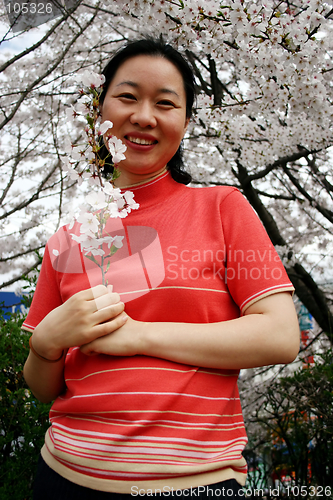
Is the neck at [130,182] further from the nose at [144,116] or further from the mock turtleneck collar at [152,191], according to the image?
the nose at [144,116]

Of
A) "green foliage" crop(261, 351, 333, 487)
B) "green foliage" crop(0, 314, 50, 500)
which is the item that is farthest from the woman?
"green foliage" crop(261, 351, 333, 487)

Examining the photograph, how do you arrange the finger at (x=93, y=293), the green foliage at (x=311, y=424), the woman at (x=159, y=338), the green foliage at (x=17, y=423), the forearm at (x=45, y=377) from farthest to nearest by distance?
1. the green foliage at (x=311, y=424)
2. the green foliage at (x=17, y=423)
3. the forearm at (x=45, y=377)
4. the finger at (x=93, y=293)
5. the woman at (x=159, y=338)

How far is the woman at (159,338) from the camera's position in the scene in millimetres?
872

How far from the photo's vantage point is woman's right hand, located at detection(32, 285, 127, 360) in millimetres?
964

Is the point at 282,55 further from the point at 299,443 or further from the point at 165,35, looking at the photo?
the point at 299,443

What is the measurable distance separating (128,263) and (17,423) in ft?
4.61

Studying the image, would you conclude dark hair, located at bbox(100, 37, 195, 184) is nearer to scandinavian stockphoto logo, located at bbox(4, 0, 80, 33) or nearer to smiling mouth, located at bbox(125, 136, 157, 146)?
smiling mouth, located at bbox(125, 136, 157, 146)

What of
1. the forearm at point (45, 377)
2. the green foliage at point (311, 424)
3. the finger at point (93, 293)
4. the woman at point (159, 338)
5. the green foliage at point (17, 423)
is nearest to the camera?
the woman at point (159, 338)

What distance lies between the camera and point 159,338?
0.93 m

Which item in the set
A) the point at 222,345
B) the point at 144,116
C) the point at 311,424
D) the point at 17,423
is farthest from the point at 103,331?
the point at 311,424

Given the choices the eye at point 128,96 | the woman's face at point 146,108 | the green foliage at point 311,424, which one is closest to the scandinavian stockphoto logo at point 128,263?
the woman's face at point 146,108

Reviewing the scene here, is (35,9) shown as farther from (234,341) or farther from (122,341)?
(234,341)

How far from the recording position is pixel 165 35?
100 inches

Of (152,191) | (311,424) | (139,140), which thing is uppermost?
(139,140)
